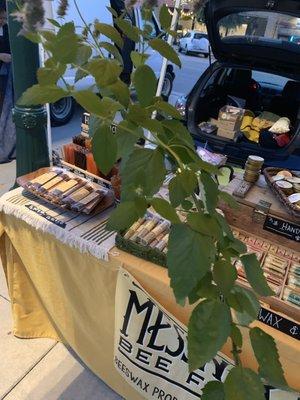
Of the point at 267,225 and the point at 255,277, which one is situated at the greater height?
the point at 255,277

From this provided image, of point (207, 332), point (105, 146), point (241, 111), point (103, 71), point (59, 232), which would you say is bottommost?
point (59, 232)

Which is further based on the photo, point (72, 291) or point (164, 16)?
point (72, 291)

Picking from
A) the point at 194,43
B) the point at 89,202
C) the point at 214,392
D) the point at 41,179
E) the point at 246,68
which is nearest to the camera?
the point at 214,392

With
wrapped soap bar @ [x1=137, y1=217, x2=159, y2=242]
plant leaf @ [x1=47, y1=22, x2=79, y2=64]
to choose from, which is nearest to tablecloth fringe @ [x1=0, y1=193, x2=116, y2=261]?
wrapped soap bar @ [x1=137, y1=217, x2=159, y2=242]

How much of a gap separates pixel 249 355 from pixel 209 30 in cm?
264

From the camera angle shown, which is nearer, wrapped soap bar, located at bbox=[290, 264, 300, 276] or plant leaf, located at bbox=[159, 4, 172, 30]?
plant leaf, located at bbox=[159, 4, 172, 30]

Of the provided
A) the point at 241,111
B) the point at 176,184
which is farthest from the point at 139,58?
the point at 241,111

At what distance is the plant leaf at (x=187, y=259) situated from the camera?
470 mm

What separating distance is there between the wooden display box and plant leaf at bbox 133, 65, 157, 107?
2.52ft

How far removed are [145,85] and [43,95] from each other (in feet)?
0.51

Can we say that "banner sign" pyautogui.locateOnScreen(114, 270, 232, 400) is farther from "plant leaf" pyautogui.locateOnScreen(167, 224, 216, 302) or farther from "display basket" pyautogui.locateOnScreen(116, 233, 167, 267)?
"plant leaf" pyautogui.locateOnScreen(167, 224, 216, 302)

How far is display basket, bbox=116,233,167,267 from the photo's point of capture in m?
1.13

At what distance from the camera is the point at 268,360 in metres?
0.52

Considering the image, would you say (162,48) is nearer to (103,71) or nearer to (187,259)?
(103,71)
